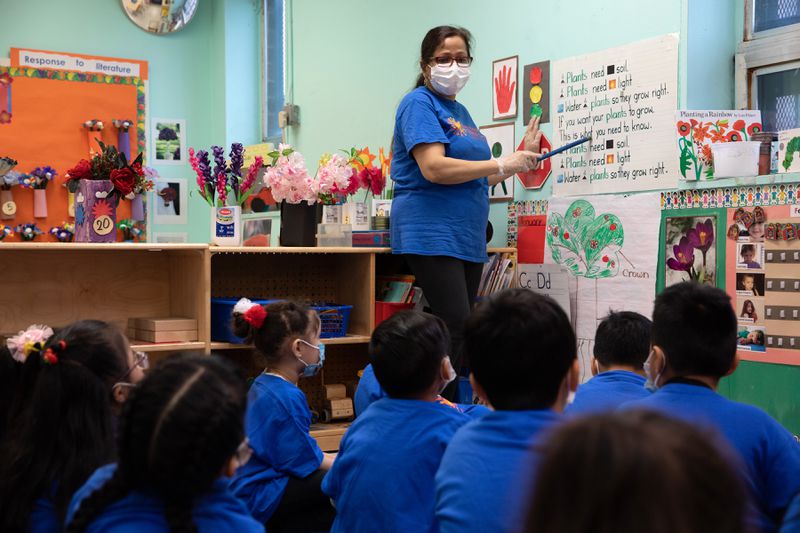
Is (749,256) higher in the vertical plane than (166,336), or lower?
higher

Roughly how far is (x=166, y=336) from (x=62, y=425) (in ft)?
5.57

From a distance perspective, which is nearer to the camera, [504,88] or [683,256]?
[683,256]

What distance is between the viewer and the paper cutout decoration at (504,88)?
3783 mm

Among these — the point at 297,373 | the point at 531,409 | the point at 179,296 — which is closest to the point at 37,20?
the point at 179,296

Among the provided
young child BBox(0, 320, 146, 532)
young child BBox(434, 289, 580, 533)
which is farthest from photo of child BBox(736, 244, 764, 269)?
young child BBox(0, 320, 146, 532)

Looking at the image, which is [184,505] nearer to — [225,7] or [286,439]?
[286,439]

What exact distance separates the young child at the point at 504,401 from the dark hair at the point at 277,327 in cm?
106

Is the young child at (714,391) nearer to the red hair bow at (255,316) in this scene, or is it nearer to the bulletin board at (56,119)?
the red hair bow at (255,316)

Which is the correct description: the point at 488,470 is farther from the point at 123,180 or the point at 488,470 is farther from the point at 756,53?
the point at 756,53

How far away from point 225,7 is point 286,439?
391cm

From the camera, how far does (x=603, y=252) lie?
11.0ft

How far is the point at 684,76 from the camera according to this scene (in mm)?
3049

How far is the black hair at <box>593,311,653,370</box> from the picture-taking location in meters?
2.20

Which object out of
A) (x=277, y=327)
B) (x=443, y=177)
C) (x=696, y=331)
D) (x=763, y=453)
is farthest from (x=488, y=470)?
(x=443, y=177)
